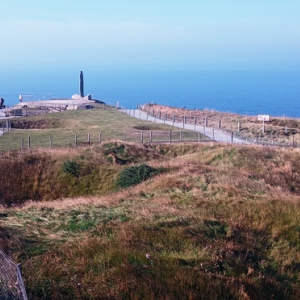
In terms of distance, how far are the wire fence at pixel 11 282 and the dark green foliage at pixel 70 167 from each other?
71.9ft

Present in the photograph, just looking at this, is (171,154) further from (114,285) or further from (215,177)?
(114,285)

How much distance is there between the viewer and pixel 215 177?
2311 cm

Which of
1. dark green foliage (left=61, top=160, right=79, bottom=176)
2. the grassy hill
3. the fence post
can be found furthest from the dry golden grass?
the fence post

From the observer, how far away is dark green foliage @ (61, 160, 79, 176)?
3097cm

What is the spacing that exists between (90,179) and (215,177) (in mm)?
9992

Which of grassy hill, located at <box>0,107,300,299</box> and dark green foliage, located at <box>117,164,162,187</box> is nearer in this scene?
grassy hill, located at <box>0,107,300,299</box>

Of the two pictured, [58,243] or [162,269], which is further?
[58,243]

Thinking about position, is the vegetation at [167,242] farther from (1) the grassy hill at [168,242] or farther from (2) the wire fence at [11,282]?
(2) the wire fence at [11,282]

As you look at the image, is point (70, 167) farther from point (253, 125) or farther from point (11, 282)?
point (253, 125)

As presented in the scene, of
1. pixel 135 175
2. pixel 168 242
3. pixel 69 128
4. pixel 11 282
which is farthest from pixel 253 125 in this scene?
pixel 11 282

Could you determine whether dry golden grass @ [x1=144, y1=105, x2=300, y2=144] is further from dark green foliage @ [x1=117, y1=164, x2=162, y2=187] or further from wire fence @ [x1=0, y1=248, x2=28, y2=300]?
wire fence @ [x1=0, y1=248, x2=28, y2=300]

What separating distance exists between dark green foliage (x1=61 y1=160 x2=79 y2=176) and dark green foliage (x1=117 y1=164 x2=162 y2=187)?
11.7 feet

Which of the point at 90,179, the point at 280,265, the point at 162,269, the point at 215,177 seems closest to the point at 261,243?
the point at 280,265

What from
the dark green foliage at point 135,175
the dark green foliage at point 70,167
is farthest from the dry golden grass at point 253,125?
the dark green foliage at point 70,167
